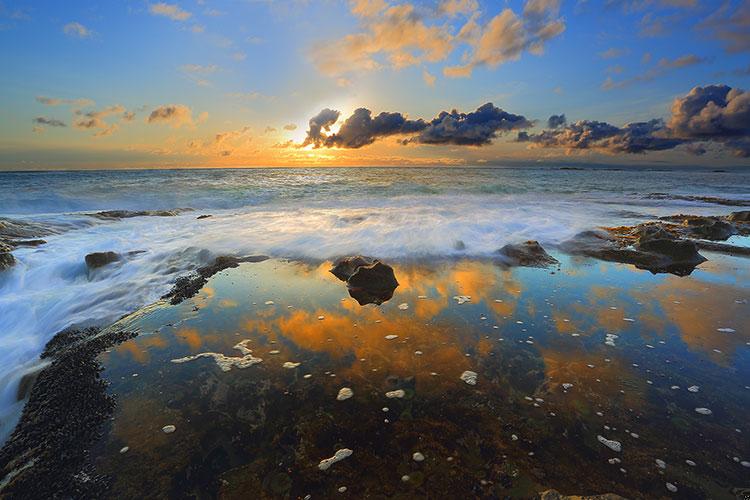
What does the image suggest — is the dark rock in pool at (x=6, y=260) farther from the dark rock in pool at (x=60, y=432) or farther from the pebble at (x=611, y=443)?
the pebble at (x=611, y=443)

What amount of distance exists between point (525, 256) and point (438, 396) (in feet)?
23.1

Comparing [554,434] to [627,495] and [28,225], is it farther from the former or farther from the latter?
[28,225]

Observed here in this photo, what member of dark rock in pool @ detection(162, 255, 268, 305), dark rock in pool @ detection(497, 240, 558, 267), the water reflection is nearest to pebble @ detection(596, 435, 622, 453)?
the water reflection

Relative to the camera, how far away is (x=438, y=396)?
433 centimetres

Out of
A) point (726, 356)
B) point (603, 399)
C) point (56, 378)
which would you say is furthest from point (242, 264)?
point (726, 356)

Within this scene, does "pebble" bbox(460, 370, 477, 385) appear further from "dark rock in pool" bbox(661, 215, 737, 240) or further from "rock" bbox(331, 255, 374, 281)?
"dark rock in pool" bbox(661, 215, 737, 240)

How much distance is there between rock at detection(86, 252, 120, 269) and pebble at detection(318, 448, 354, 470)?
9.28m

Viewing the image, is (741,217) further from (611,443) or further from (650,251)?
(611,443)

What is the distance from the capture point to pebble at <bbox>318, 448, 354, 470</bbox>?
11.1 feet

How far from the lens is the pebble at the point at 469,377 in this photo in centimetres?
460

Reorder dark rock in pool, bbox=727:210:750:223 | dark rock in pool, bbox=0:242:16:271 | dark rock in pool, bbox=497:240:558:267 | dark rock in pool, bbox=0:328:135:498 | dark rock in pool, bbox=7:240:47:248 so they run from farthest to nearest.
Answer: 1. dark rock in pool, bbox=727:210:750:223
2. dark rock in pool, bbox=7:240:47:248
3. dark rock in pool, bbox=497:240:558:267
4. dark rock in pool, bbox=0:242:16:271
5. dark rock in pool, bbox=0:328:135:498

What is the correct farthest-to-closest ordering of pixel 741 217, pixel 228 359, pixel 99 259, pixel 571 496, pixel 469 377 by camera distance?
pixel 741 217
pixel 99 259
pixel 228 359
pixel 469 377
pixel 571 496

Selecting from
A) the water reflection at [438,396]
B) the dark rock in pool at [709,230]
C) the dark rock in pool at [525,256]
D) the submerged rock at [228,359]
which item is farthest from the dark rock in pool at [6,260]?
the dark rock in pool at [709,230]

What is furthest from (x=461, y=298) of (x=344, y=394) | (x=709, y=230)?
(x=709, y=230)
